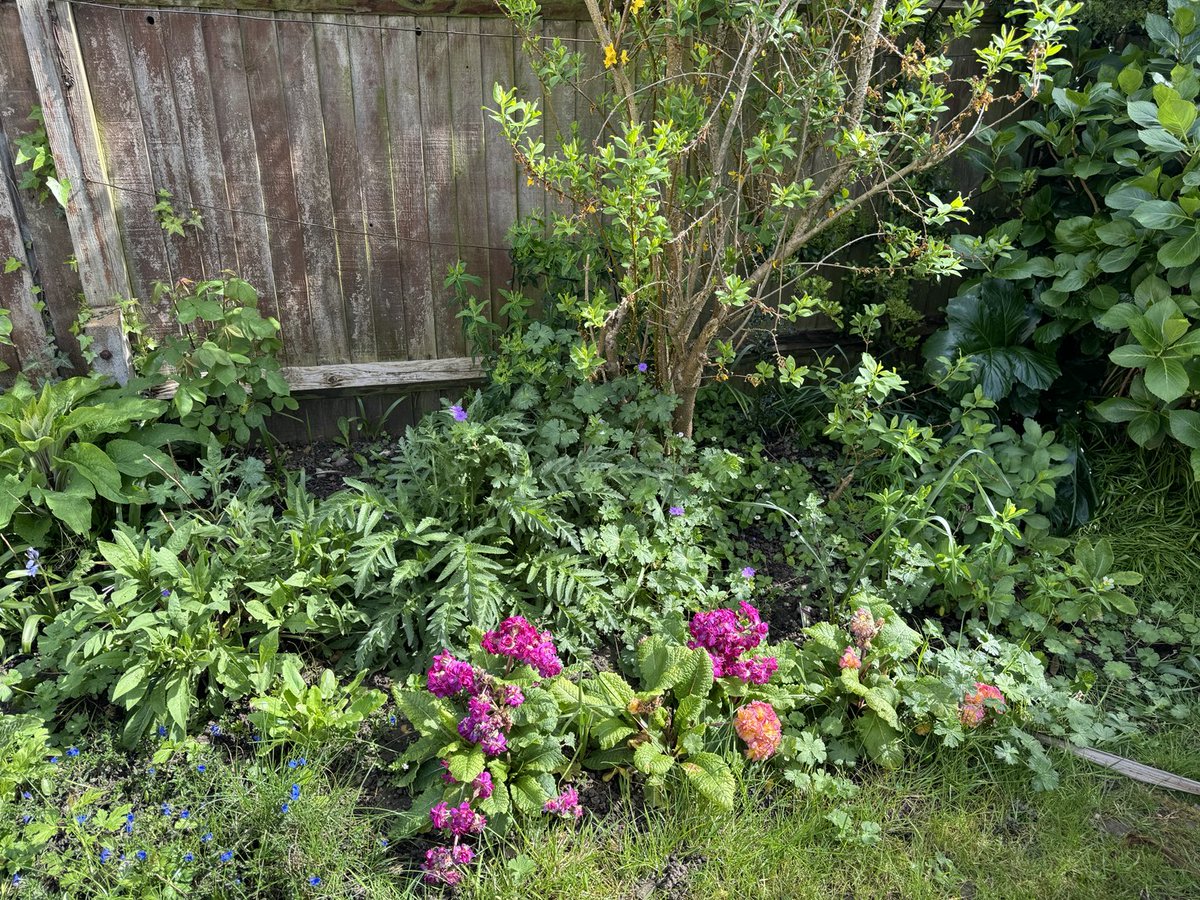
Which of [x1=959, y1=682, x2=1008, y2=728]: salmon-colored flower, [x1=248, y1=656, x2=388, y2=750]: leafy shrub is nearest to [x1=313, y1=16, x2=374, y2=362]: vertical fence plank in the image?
[x1=248, y1=656, x2=388, y2=750]: leafy shrub

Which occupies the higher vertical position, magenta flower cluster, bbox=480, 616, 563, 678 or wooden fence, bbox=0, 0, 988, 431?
wooden fence, bbox=0, 0, 988, 431

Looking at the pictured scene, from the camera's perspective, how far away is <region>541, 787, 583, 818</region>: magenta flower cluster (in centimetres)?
232

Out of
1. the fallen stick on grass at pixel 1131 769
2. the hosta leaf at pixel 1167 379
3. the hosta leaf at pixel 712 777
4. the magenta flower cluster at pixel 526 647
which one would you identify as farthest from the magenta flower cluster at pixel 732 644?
the hosta leaf at pixel 1167 379

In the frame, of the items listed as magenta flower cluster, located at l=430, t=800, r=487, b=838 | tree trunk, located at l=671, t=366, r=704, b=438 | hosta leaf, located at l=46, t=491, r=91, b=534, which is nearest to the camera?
magenta flower cluster, located at l=430, t=800, r=487, b=838

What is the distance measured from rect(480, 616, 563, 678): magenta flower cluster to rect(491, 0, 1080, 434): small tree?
1006 millimetres

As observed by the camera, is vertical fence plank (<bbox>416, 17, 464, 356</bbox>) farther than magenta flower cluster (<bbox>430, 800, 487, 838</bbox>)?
Yes

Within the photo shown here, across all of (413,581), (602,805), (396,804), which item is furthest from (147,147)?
(602,805)

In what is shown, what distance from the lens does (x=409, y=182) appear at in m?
3.70

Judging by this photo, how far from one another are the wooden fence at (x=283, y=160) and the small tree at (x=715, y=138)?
0.33m

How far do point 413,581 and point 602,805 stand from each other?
3.12 ft

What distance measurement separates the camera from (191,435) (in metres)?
3.43

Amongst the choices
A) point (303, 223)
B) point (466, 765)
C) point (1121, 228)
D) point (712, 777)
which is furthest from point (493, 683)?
point (1121, 228)

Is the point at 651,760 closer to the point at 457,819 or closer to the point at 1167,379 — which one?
the point at 457,819

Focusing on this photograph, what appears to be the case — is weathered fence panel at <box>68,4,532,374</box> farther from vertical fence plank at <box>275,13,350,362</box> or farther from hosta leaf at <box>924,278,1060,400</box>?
hosta leaf at <box>924,278,1060,400</box>
